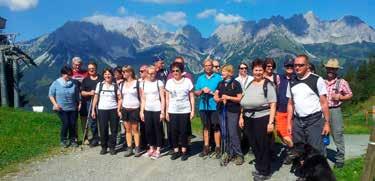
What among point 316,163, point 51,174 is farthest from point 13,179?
point 316,163

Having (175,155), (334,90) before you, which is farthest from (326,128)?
(175,155)

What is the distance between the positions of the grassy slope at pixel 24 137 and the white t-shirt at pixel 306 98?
652 centimetres

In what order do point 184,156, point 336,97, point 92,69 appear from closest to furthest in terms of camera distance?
1. point 336,97
2. point 184,156
3. point 92,69

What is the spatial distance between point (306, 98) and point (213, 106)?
3026mm

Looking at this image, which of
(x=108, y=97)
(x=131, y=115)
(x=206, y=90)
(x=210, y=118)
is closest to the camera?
(x=206, y=90)

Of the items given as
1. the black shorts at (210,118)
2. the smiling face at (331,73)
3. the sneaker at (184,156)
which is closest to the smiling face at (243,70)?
the black shorts at (210,118)

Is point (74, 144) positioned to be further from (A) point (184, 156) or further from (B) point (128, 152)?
(A) point (184, 156)

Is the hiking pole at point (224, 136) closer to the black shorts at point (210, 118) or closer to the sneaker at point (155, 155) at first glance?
the black shorts at point (210, 118)

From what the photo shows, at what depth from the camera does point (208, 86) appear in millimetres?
11156

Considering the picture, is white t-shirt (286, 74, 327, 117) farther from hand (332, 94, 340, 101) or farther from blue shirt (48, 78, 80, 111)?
blue shirt (48, 78, 80, 111)

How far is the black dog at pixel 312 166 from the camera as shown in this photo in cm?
712

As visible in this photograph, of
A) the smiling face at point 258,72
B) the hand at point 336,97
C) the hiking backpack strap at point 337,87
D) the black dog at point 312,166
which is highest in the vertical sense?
the smiling face at point 258,72

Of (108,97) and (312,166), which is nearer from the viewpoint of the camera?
(312,166)

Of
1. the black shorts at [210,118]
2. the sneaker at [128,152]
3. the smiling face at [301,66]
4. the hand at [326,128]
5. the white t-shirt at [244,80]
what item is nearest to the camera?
the smiling face at [301,66]
